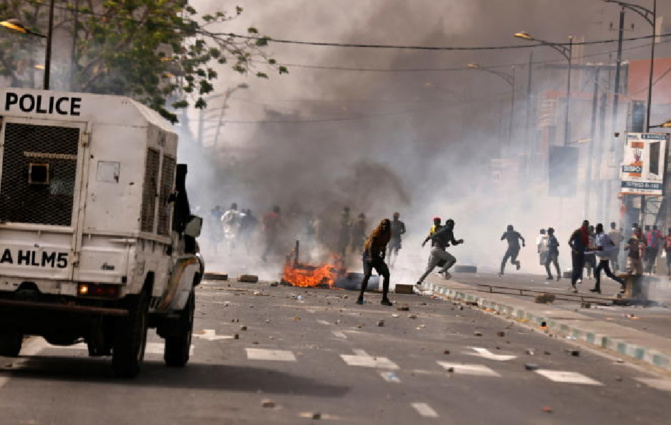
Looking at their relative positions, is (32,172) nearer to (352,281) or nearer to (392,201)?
(352,281)

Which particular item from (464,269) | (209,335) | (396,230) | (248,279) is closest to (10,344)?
(209,335)

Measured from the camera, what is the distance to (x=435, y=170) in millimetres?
87875

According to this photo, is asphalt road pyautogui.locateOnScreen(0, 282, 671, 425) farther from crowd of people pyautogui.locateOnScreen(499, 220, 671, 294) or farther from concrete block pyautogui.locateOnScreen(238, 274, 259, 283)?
crowd of people pyautogui.locateOnScreen(499, 220, 671, 294)

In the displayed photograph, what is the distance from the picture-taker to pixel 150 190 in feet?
37.2

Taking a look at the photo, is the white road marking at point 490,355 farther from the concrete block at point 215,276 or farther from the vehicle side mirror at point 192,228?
the concrete block at point 215,276

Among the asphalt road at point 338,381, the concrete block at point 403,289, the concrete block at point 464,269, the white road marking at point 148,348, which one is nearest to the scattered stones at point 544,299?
the concrete block at point 403,289

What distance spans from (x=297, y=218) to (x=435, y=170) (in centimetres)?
3297

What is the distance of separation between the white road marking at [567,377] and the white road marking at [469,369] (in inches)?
21.1

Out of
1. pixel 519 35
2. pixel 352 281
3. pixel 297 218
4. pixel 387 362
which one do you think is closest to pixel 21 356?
pixel 387 362

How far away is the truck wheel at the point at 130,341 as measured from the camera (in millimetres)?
10883

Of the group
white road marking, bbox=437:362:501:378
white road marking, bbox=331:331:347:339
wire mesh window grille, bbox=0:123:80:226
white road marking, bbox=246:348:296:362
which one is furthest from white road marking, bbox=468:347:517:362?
wire mesh window grille, bbox=0:123:80:226

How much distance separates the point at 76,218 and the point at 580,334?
10444 millimetres

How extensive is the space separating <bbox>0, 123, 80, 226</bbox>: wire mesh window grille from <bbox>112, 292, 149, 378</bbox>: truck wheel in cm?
86

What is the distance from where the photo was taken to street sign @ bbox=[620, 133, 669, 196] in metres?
42.4
